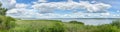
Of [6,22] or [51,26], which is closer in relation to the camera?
[51,26]

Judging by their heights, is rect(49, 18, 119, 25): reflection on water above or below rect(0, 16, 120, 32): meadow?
above

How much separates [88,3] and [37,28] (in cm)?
90

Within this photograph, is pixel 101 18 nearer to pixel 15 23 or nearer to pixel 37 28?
pixel 37 28

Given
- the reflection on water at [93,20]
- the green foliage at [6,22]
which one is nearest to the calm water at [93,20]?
the reflection on water at [93,20]

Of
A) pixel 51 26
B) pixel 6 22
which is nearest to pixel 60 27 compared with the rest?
pixel 51 26

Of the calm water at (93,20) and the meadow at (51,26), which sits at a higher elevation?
the calm water at (93,20)

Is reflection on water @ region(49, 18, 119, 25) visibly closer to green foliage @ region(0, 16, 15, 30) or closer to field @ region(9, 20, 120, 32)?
field @ region(9, 20, 120, 32)

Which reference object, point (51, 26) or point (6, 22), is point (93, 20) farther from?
point (6, 22)

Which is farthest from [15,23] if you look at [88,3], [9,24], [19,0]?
[88,3]

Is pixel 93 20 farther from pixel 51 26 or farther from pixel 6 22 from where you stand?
pixel 6 22

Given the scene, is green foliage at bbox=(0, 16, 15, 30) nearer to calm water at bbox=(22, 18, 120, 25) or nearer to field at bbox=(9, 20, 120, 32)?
field at bbox=(9, 20, 120, 32)

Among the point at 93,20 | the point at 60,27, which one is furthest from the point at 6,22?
the point at 93,20

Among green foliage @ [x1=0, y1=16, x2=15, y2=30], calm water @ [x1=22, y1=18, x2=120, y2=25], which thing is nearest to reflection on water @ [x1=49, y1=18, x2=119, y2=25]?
calm water @ [x1=22, y1=18, x2=120, y2=25]

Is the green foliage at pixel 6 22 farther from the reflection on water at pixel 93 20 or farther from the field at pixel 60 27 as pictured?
the reflection on water at pixel 93 20
